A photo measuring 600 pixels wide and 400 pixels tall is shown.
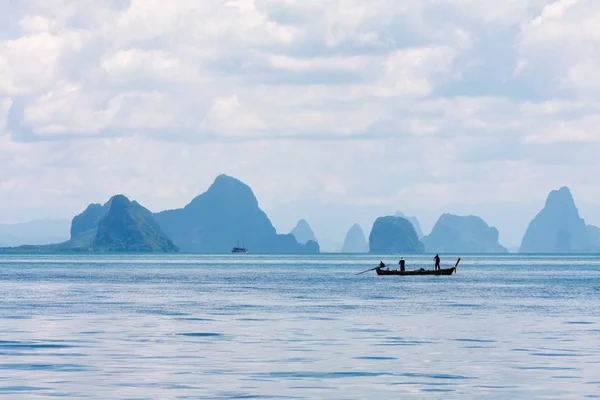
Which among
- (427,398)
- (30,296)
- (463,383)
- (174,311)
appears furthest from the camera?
(30,296)

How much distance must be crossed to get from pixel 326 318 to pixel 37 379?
Result: 33351 millimetres

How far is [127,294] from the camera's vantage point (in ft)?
351

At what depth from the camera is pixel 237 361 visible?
45094 millimetres

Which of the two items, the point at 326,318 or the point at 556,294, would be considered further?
the point at 556,294

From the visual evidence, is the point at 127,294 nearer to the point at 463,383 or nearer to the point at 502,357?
the point at 502,357

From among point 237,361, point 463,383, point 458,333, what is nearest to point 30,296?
point 458,333

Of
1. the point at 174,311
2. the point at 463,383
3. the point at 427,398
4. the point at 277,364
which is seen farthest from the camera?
the point at 174,311

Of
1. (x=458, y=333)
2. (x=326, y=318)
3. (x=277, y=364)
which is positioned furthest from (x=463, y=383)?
(x=326, y=318)

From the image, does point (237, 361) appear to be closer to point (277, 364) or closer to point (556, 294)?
point (277, 364)

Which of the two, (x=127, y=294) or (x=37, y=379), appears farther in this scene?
(x=127, y=294)

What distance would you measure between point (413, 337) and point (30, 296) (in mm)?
53947

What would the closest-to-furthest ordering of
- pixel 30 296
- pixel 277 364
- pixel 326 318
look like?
pixel 277 364
pixel 326 318
pixel 30 296

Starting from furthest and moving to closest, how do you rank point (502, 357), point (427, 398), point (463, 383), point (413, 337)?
point (413, 337), point (502, 357), point (463, 383), point (427, 398)

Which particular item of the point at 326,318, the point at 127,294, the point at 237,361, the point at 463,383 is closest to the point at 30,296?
the point at 127,294
